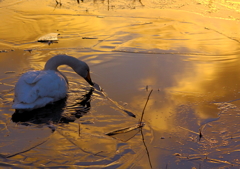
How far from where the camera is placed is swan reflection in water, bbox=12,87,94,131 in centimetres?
503

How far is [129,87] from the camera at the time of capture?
249 inches

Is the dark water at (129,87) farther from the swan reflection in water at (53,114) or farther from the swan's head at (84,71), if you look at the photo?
the swan's head at (84,71)

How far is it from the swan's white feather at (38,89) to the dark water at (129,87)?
0.53 ft

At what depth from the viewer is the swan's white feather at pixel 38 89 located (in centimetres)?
526

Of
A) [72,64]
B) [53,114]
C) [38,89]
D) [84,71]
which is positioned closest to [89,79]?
[84,71]

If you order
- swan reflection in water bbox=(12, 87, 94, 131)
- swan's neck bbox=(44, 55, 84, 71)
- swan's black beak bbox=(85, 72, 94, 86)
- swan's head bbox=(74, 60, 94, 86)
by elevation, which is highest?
swan's neck bbox=(44, 55, 84, 71)

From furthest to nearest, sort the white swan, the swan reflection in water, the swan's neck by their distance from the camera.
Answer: the swan's neck < the white swan < the swan reflection in water

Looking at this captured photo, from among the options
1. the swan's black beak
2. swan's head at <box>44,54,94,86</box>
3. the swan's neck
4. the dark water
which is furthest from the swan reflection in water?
the swan's neck

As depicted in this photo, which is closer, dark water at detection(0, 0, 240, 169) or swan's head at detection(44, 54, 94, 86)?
dark water at detection(0, 0, 240, 169)

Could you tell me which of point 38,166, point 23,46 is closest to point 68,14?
point 23,46

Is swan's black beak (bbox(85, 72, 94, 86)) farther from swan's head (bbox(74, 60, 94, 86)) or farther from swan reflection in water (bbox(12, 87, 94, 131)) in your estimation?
swan reflection in water (bbox(12, 87, 94, 131))

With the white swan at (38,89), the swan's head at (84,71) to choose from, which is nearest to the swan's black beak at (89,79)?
the swan's head at (84,71)

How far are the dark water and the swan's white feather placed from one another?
161 mm

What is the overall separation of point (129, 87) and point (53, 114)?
5.35ft
